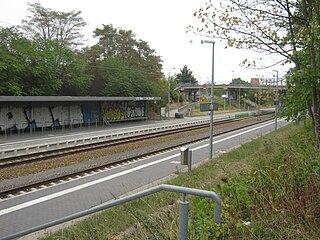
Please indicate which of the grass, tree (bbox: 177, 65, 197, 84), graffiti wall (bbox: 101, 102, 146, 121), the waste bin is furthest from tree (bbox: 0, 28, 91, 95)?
tree (bbox: 177, 65, 197, 84)

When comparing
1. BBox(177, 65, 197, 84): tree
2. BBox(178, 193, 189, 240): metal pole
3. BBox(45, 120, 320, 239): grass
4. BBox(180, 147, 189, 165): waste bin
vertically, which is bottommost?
BBox(180, 147, 189, 165): waste bin

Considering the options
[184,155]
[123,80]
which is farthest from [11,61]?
[184,155]

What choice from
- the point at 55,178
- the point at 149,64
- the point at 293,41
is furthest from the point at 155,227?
the point at 149,64

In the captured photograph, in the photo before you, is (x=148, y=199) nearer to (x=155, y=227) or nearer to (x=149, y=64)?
(x=155, y=227)

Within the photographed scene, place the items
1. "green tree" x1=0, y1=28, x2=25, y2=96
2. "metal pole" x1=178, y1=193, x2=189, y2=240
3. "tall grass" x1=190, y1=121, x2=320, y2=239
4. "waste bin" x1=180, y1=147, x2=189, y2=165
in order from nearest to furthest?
"metal pole" x1=178, y1=193, x2=189, y2=240
"tall grass" x1=190, y1=121, x2=320, y2=239
"waste bin" x1=180, y1=147, x2=189, y2=165
"green tree" x1=0, y1=28, x2=25, y2=96

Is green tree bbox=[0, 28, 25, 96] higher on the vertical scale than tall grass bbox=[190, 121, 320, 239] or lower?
higher

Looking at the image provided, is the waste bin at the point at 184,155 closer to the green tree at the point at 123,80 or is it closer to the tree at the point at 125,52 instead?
the green tree at the point at 123,80

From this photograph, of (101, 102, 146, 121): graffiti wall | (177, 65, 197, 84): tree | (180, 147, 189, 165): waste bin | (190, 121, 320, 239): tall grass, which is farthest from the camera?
(177, 65, 197, 84): tree

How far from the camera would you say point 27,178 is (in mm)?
12117

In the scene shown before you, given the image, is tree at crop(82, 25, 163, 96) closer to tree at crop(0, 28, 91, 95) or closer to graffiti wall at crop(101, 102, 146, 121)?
graffiti wall at crop(101, 102, 146, 121)

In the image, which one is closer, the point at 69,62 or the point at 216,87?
the point at 69,62

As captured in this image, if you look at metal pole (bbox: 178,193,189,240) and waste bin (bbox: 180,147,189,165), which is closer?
metal pole (bbox: 178,193,189,240)

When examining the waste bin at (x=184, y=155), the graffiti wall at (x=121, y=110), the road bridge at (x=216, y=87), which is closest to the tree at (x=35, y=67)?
the graffiti wall at (x=121, y=110)

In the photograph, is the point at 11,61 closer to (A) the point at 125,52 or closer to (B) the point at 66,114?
(B) the point at 66,114
